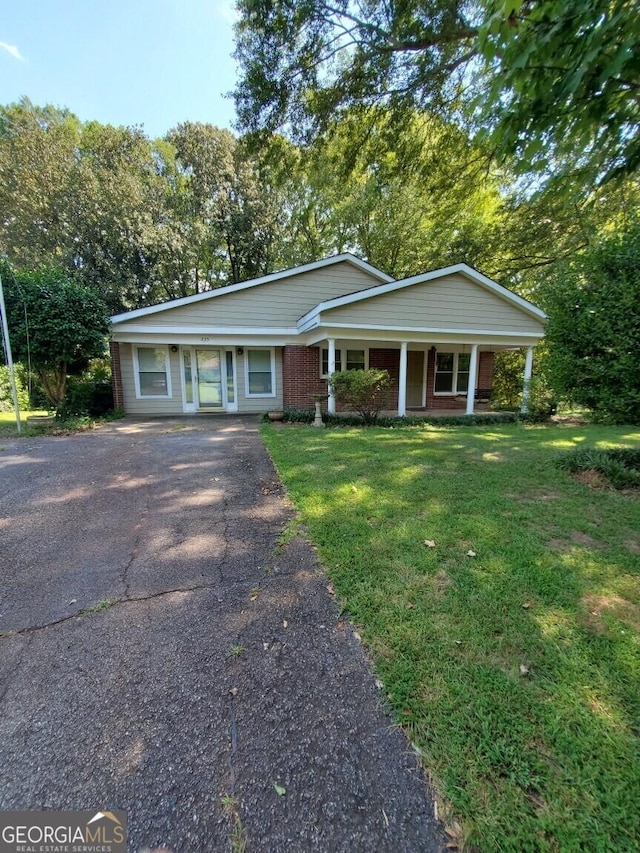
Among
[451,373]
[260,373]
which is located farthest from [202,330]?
[451,373]

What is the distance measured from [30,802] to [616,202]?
14.5 m

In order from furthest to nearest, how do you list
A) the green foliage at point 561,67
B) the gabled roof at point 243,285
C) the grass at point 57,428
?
the gabled roof at point 243,285 < the grass at point 57,428 < the green foliage at point 561,67

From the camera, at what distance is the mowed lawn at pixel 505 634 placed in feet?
4.52

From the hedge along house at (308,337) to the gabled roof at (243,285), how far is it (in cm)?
3

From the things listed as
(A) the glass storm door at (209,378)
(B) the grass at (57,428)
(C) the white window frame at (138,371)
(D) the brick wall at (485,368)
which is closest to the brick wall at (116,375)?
(C) the white window frame at (138,371)

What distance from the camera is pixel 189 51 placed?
9.47 metres

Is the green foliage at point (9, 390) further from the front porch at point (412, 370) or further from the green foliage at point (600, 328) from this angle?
the green foliage at point (600, 328)

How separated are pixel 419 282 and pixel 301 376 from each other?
4.72 m

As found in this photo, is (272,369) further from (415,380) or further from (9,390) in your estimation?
(9,390)

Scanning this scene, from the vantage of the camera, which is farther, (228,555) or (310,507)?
(310,507)

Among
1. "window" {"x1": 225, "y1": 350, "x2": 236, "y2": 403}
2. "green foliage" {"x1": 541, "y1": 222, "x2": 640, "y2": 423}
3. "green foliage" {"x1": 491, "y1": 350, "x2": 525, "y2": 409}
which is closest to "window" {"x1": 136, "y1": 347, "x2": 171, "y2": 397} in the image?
"window" {"x1": 225, "y1": 350, "x2": 236, "y2": 403}

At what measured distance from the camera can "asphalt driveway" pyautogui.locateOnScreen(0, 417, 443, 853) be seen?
1371 mm

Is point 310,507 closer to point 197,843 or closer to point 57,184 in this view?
point 197,843

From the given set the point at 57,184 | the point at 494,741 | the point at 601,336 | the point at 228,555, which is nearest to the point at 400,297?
the point at 601,336
